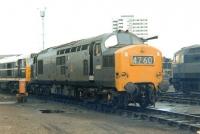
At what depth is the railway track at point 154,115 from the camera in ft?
45.3

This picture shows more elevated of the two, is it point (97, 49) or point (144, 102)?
point (97, 49)

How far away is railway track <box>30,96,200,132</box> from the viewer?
1381 centimetres

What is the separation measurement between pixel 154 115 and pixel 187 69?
562 inches

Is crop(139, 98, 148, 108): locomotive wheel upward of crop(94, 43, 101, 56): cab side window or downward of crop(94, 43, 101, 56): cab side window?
downward

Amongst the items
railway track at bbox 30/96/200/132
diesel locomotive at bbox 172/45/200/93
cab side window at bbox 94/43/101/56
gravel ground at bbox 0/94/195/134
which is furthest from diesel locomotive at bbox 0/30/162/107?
diesel locomotive at bbox 172/45/200/93

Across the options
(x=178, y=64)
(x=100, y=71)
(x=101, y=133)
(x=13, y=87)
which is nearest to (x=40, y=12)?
(x=13, y=87)

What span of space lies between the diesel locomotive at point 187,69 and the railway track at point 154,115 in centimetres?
986

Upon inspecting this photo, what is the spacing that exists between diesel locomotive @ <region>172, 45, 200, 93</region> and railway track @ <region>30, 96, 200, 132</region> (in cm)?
986

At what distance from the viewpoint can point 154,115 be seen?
17.0 m

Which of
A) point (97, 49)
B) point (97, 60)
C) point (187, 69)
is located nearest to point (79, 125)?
point (97, 60)

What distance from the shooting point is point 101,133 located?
12.2m

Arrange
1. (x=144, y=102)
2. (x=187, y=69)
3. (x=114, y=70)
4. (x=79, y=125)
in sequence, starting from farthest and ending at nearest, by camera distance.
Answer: (x=187, y=69) → (x=144, y=102) → (x=114, y=70) → (x=79, y=125)

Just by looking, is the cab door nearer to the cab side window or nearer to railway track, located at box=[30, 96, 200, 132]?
the cab side window

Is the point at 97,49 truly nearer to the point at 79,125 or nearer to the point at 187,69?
the point at 79,125
